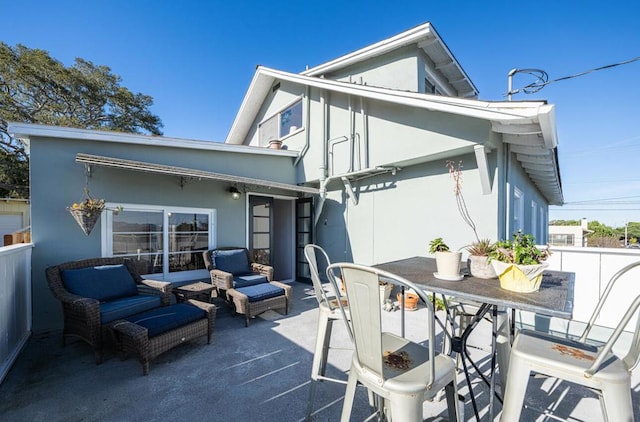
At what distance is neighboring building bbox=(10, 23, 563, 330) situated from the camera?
4.16 m

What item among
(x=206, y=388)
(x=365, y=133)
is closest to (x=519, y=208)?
(x=365, y=133)

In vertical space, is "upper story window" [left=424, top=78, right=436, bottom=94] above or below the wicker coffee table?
above

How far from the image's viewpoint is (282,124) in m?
8.40

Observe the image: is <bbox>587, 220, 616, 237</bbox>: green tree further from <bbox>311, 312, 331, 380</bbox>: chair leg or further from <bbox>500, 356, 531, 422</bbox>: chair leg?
<bbox>311, 312, 331, 380</bbox>: chair leg

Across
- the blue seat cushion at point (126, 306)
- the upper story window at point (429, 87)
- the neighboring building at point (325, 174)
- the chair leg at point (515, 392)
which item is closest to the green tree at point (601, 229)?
the neighboring building at point (325, 174)

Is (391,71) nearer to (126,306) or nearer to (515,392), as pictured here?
(515,392)

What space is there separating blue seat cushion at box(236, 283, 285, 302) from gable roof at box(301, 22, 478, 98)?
19.1ft

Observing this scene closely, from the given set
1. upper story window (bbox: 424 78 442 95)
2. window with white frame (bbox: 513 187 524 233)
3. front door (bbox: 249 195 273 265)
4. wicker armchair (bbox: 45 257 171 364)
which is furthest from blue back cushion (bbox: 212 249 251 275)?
upper story window (bbox: 424 78 442 95)

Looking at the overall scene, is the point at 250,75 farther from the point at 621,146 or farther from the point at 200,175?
the point at 621,146

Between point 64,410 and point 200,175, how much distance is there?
11.0 ft

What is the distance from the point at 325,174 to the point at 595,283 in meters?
5.17

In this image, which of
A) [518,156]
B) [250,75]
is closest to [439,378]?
[518,156]

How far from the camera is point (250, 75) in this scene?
8484 mm

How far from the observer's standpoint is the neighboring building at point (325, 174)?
416 centimetres
